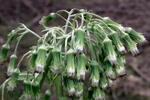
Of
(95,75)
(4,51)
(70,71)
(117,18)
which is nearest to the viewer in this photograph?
(70,71)

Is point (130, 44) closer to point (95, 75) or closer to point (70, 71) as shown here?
point (95, 75)

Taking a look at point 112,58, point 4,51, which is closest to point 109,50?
point 112,58

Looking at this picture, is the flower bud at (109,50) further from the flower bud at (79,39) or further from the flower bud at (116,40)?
the flower bud at (79,39)

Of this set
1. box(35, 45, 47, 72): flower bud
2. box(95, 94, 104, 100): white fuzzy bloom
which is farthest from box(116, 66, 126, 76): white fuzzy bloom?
box(35, 45, 47, 72): flower bud

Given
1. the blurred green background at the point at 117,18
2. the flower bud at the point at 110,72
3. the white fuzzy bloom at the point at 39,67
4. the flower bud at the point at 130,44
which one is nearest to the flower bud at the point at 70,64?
the white fuzzy bloom at the point at 39,67

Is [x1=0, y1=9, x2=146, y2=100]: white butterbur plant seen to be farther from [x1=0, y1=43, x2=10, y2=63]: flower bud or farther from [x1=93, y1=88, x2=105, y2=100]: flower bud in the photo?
[x1=0, y1=43, x2=10, y2=63]: flower bud

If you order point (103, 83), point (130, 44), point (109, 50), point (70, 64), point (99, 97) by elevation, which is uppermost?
point (130, 44)

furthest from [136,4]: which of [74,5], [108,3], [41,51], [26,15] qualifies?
[41,51]
